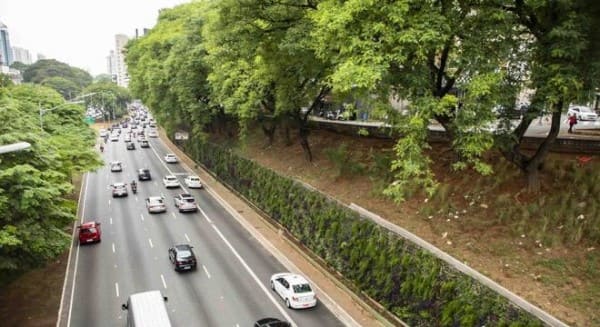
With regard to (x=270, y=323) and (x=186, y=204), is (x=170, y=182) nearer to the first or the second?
(x=186, y=204)

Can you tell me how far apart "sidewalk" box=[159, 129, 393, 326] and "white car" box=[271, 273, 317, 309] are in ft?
3.96

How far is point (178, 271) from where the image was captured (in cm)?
2722

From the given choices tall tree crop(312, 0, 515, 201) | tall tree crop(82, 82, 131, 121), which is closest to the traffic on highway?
tall tree crop(312, 0, 515, 201)

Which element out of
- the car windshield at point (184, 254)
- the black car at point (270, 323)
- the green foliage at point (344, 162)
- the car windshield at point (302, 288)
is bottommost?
the black car at point (270, 323)

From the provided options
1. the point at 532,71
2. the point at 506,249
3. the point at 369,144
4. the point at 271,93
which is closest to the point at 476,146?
the point at 532,71

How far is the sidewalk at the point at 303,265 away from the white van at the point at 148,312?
8.54 meters

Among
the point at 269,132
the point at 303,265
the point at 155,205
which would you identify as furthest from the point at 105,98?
the point at 303,265

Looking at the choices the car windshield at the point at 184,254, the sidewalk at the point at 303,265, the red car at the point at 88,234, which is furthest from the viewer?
the red car at the point at 88,234

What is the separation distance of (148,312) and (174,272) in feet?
29.9

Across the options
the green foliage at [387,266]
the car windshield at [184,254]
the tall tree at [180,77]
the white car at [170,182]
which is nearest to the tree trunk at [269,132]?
the tall tree at [180,77]

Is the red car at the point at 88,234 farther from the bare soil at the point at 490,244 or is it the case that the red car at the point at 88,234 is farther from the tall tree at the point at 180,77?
the tall tree at the point at 180,77

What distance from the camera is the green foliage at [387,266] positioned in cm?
1684

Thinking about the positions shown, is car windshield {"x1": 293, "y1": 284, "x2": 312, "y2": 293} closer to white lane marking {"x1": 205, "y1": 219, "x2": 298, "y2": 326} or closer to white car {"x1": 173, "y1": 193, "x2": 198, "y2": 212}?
white lane marking {"x1": 205, "y1": 219, "x2": 298, "y2": 326}

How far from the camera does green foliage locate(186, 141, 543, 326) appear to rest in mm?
16844
